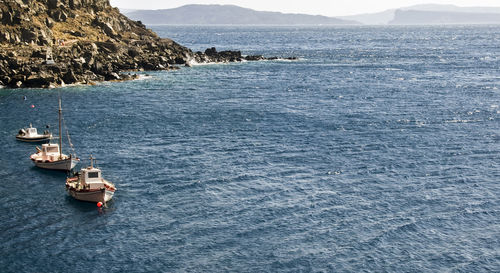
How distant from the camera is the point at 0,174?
2677 inches

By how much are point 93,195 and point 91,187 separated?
134cm

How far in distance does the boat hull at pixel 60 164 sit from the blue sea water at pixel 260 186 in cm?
136

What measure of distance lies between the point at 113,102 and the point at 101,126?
22.4 m

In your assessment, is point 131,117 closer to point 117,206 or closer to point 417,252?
point 117,206

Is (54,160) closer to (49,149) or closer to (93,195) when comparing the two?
(49,149)

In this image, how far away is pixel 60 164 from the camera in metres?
71.4

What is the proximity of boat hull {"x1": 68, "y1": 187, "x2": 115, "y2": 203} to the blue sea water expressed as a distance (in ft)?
3.38

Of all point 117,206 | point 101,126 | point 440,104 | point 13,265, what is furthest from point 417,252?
point 440,104

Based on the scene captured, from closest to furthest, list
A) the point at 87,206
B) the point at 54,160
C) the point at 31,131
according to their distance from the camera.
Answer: the point at 87,206 → the point at 54,160 → the point at 31,131

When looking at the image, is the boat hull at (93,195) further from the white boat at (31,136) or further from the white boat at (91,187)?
the white boat at (31,136)

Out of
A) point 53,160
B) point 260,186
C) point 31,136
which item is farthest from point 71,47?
point 260,186

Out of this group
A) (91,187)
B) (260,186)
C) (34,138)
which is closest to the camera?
(91,187)

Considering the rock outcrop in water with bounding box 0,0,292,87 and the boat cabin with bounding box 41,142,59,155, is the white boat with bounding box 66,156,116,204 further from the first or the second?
the rock outcrop in water with bounding box 0,0,292,87

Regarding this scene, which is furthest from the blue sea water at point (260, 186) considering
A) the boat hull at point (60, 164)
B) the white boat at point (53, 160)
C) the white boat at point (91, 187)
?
the white boat at point (53, 160)
